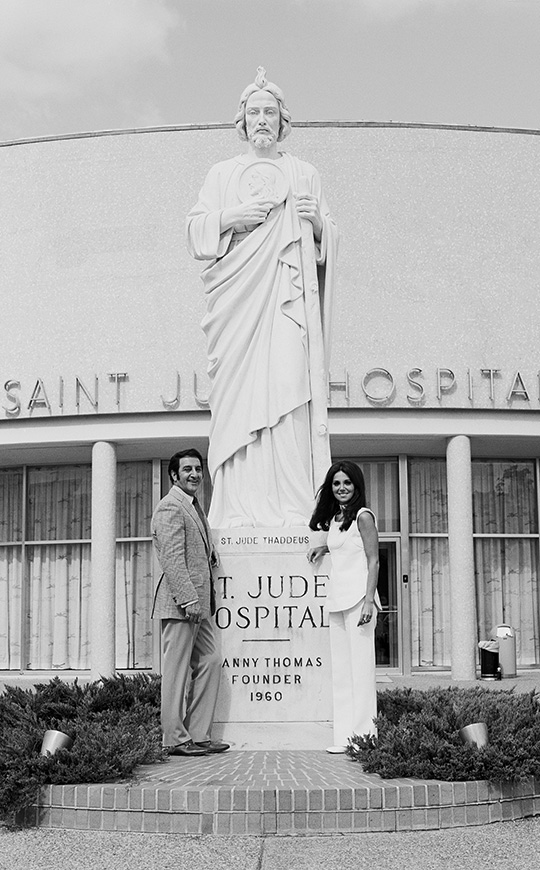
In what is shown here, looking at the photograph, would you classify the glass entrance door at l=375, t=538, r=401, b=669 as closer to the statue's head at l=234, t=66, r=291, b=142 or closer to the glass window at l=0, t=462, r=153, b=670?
the glass window at l=0, t=462, r=153, b=670

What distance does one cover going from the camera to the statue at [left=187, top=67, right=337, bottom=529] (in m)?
7.73

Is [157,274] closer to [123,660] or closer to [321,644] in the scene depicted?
[123,660]

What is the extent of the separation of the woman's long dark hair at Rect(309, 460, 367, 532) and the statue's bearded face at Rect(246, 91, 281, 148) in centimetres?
283

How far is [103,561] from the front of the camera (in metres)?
17.2

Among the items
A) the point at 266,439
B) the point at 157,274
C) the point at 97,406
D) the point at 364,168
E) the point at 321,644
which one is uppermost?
the point at 364,168

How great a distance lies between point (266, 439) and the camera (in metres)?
7.76

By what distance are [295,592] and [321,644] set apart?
0.38 m

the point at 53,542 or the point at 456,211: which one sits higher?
the point at 456,211

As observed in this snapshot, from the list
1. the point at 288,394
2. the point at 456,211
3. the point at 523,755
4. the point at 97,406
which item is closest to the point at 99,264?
the point at 97,406

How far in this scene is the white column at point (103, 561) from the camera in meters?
17.2

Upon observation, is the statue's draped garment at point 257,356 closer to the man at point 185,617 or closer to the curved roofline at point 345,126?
the man at point 185,617

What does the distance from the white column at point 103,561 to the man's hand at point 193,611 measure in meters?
10.7

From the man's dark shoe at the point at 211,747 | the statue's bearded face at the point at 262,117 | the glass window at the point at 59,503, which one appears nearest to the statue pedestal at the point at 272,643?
the man's dark shoe at the point at 211,747

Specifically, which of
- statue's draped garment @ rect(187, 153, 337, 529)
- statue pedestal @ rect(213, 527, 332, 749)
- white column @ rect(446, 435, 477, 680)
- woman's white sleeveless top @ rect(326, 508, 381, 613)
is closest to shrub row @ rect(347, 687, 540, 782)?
statue pedestal @ rect(213, 527, 332, 749)
